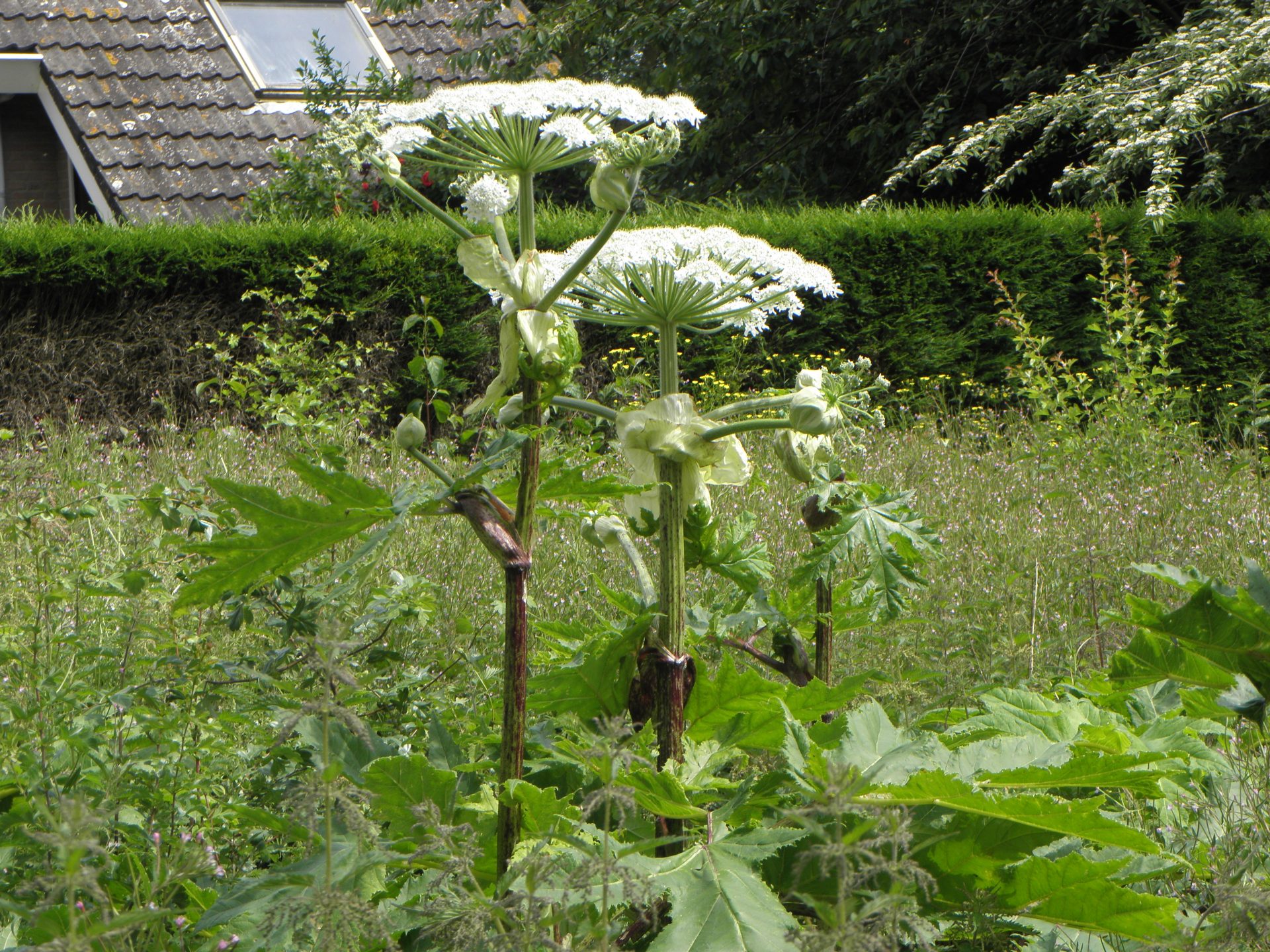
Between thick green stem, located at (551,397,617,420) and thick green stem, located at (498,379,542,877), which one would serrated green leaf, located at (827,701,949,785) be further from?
thick green stem, located at (551,397,617,420)

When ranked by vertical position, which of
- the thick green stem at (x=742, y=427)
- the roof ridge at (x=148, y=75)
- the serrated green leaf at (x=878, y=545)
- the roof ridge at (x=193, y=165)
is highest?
the roof ridge at (x=148, y=75)

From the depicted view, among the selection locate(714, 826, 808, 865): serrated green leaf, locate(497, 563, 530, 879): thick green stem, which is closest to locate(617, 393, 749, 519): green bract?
locate(497, 563, 530, 879): thick green stem

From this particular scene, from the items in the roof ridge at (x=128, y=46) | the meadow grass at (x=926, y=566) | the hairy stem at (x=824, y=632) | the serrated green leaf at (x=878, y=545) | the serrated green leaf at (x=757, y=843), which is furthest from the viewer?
the roof ridge at (x=128, y=46)

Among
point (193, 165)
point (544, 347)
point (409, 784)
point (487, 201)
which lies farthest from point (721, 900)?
point (193, 165)

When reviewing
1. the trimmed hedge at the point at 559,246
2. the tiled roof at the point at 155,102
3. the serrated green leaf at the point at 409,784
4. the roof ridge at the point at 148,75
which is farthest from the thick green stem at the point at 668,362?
the roof ridge at the point at 148,75

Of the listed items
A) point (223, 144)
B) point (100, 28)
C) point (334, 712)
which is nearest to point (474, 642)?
point (334, 712)

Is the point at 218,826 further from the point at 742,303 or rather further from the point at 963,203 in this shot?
the point at 963,203

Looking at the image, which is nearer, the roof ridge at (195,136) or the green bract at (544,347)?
the green bract at (544,347)

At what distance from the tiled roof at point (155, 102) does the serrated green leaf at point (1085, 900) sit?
1024 centimetres

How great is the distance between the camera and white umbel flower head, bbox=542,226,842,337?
1455mm

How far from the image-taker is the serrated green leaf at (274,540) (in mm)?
1157

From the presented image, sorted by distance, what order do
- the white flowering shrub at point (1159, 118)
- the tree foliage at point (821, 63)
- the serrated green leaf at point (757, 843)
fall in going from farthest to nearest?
the tree foliage at point (821, 63) < the white flowering shrub at point (1159, 118) < the serrated green leaf at point (757, 843)

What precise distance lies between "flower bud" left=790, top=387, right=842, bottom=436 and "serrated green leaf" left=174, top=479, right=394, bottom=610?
49 cm

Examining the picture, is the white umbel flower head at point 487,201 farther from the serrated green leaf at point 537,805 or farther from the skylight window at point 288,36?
the skylight window at point 288,36
